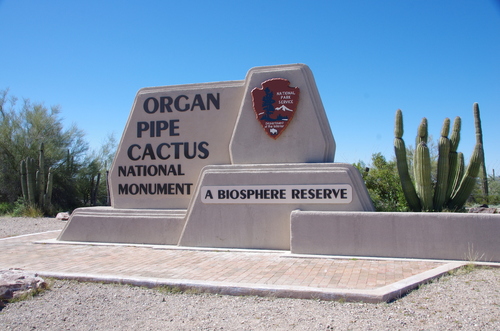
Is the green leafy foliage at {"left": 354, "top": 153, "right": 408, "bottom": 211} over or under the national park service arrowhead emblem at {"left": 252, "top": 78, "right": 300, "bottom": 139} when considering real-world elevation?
under

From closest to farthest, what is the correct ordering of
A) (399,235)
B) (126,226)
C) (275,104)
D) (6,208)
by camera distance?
(399,235), (275,104), (126,226), (6,208)

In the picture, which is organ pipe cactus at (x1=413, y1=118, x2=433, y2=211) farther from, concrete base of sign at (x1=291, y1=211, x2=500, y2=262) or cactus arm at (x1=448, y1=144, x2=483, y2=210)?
concrete base of sign at (x1=291, y1=211, x2=500, y2=262)

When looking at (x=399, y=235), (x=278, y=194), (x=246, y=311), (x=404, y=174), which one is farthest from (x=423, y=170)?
(x=246, y=311)

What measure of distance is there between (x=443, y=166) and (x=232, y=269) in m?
5.61

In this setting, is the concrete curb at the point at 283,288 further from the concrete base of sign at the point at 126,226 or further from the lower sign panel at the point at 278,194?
the concrete base of sign at the point at 126,226

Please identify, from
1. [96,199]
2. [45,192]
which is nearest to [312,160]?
[45,192]

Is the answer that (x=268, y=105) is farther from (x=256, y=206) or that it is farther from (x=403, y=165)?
(x=403, y=165)

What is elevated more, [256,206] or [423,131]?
[423,131]

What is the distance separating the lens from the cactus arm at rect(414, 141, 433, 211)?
9125 millimetres

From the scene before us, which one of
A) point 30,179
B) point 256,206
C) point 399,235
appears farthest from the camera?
point 30,179

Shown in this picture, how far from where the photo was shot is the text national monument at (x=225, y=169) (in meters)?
8.67

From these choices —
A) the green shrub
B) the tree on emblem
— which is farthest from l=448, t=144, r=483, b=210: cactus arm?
the green shrub

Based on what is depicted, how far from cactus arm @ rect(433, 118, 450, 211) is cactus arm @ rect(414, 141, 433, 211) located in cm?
32

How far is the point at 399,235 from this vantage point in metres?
7.63
